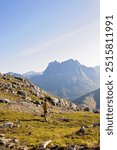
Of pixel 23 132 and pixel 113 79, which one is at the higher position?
pixel 113 79

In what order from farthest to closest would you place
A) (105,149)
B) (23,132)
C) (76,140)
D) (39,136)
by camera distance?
(23,132), (39,136), (76,140), (105,149)

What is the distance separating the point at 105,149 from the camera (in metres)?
19.2

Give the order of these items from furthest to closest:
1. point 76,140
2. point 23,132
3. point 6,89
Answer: point 6,89 < point 23,132 < point 76,140

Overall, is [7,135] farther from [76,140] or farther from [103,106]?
[103,106]

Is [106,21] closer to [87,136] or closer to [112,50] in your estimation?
[112,50]

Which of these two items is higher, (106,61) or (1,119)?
(106,61)

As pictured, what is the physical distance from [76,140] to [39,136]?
6183 millimetres

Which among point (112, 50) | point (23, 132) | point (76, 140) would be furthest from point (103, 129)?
point (23, 132)

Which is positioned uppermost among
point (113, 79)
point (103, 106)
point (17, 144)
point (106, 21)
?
point (106, 21)

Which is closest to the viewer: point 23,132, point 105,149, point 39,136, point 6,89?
point 105,149

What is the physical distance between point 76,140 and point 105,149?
1258 centimetres

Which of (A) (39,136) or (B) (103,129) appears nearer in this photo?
(B) (103,129)

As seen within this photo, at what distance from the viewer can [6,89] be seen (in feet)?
297

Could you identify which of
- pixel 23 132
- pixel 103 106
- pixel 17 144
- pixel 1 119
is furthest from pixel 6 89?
pixel 103 106
